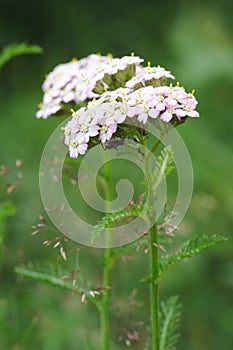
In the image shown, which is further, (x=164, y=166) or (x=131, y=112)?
(x=164, y=166)

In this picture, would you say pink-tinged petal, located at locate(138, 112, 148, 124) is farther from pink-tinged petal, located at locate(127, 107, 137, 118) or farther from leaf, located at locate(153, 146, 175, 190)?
leaf, located at locate(153, 146, 175, 190)

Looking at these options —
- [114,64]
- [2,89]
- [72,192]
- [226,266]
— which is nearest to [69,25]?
[2,89]

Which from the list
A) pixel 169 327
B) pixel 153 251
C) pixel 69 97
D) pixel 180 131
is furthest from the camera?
pixel 180 131

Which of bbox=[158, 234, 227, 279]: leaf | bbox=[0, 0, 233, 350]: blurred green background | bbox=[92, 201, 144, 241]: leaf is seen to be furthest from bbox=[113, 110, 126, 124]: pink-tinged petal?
bbox=[0, 0, 233, 350]: blurred green background

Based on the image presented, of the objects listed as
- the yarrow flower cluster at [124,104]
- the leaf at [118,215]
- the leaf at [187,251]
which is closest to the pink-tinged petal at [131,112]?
the yarrow flower cluster at [124,104]

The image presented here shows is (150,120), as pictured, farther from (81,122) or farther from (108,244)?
(108,244)

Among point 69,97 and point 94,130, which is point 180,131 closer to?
point 69,97

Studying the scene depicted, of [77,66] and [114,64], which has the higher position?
[77,66]

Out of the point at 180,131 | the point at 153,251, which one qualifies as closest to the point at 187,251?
the point at 153,251
